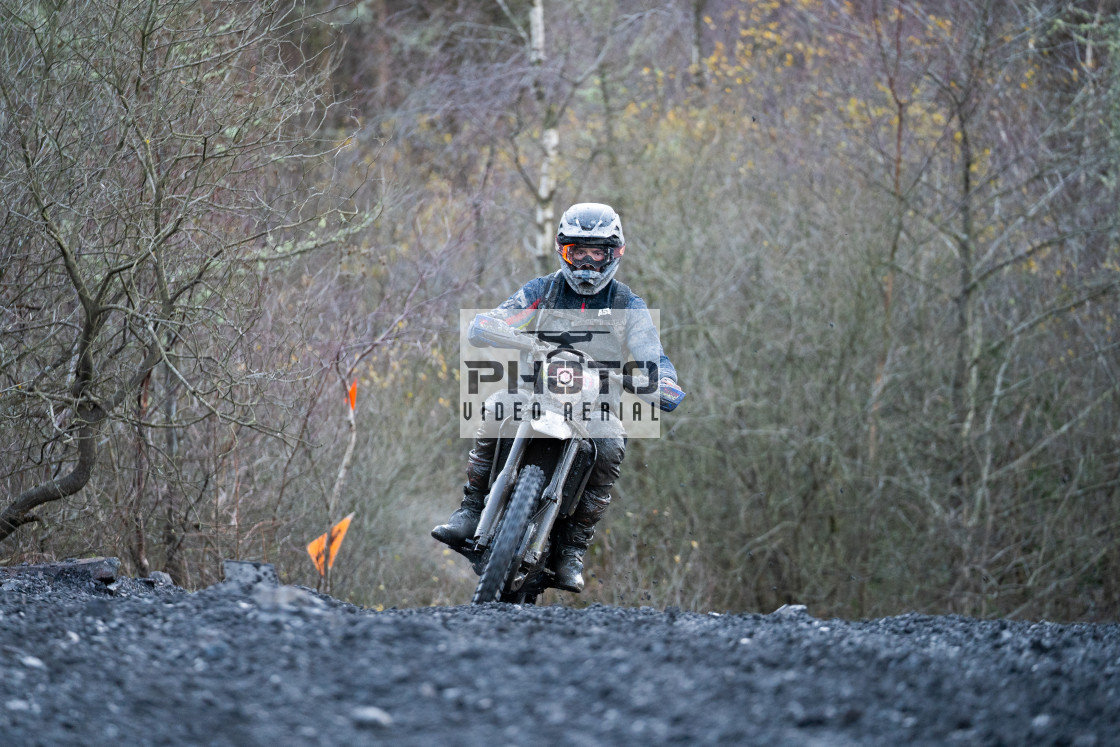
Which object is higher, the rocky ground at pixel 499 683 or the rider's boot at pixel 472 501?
the rider's boot at pixel 472 501

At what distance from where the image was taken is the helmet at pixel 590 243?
719cm

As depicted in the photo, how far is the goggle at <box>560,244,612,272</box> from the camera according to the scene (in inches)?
285

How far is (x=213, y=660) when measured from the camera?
424cm

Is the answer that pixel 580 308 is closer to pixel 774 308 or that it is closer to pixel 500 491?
pixel 500 491

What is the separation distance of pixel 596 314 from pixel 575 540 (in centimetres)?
148

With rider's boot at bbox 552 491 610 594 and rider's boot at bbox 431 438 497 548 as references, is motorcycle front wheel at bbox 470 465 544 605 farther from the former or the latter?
rider's boot at bbox 552 491 610 594

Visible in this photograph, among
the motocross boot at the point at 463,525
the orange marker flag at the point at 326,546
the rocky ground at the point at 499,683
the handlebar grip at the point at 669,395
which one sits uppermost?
the handlebar grip at the point at 669,395

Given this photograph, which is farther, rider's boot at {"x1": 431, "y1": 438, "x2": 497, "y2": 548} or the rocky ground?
rider's boot at {"x1": 431, "y1": 438, "x2": 497, "y2": 548}

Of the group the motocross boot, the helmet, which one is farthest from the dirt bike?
the helmet

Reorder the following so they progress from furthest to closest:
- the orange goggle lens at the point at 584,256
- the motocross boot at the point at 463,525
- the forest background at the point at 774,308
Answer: the forest background at the point at 774,308, the orange goggle lens at the point at 584,256, the motocross boot at the point at 463,525

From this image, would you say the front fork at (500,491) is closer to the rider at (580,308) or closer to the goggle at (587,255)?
the rider at (580,308)

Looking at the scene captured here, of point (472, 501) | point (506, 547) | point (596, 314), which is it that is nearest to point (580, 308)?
point (596, 314)

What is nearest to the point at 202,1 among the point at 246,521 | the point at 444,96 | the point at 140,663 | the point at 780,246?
the point at 246,521

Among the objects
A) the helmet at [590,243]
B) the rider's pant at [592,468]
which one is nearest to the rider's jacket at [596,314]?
the helmet at [590,243]
